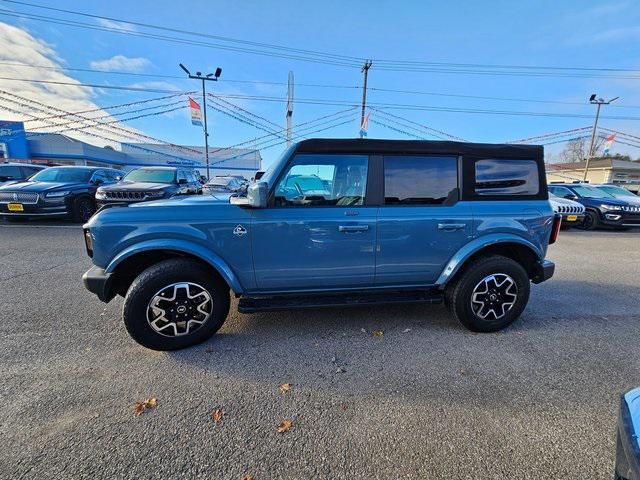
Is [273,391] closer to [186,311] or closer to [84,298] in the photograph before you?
[186,311]

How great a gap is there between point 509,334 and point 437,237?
133 cm

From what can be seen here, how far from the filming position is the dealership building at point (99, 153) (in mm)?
33531

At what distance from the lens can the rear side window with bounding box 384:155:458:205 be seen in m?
3.10

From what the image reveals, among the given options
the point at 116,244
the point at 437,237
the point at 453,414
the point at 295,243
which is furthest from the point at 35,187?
the point at 453,414

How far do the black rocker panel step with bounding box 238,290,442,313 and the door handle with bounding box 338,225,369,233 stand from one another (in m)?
0.68

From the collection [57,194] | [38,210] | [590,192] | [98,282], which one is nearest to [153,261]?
[98,282]

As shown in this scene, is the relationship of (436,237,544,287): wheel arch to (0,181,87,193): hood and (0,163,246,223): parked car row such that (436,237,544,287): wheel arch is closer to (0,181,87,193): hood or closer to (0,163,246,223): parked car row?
(0,163,246,223): parked car row

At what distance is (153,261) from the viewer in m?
3.01

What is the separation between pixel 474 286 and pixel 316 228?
1.75 m

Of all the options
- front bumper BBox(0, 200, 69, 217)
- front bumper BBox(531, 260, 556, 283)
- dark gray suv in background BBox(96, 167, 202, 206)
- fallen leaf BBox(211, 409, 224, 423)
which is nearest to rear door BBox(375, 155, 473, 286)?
front bumper BBox(531, 260, 556, 283)

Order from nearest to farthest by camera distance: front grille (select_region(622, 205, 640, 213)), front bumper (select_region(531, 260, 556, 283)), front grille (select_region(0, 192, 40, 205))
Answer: front bumper (select_region(531, 260, 556, 283)), front grille (select_region(0, 192, 40, 205)), front grille (select_region(622, 205, 640, 213))

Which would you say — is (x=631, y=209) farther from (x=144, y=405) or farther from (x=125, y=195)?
(x=125, y=195)

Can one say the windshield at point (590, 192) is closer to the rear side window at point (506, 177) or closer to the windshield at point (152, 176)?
the rear side window at point (506, 177)

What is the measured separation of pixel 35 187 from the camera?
8.25 m
